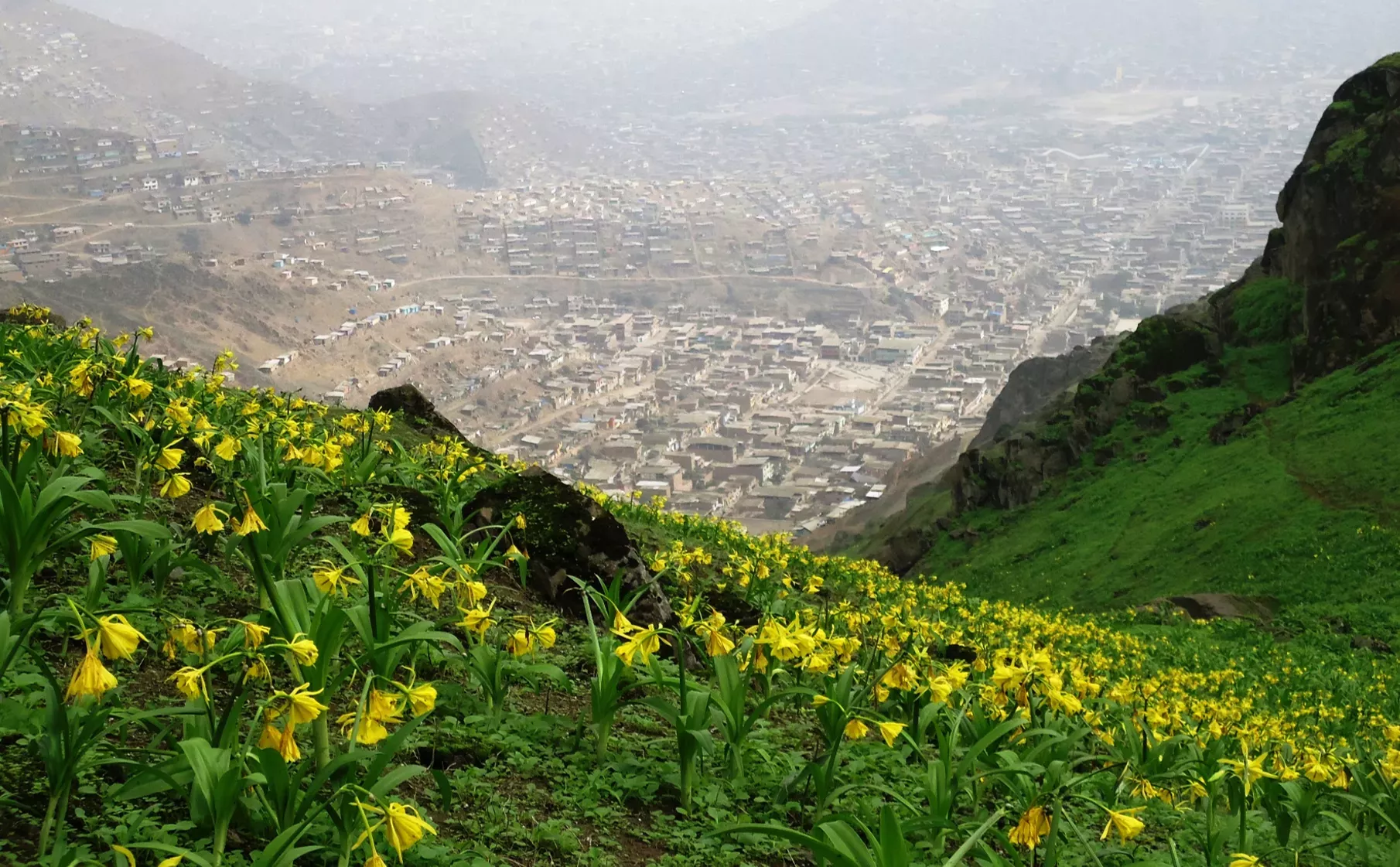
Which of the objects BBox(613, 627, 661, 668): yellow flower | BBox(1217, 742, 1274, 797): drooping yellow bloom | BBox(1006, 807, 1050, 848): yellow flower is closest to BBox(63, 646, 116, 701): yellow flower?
BBox(613, 627, 661, 668): yellow flower

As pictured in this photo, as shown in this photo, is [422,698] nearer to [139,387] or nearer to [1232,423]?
[139,387]

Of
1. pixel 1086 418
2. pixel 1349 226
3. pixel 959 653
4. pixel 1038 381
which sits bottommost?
pixel 1038 381

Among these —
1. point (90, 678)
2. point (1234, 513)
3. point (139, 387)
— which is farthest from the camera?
point (1234, 513)

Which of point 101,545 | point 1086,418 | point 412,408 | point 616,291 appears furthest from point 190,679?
point 616,291

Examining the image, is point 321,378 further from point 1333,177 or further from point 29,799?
point 29,799

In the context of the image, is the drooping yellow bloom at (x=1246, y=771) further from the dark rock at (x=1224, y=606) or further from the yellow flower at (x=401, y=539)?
the dark rock at (x=1224, y=606)

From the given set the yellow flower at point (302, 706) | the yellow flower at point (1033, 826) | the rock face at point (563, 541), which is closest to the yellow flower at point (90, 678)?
the yellow flower at point (302, 706)
